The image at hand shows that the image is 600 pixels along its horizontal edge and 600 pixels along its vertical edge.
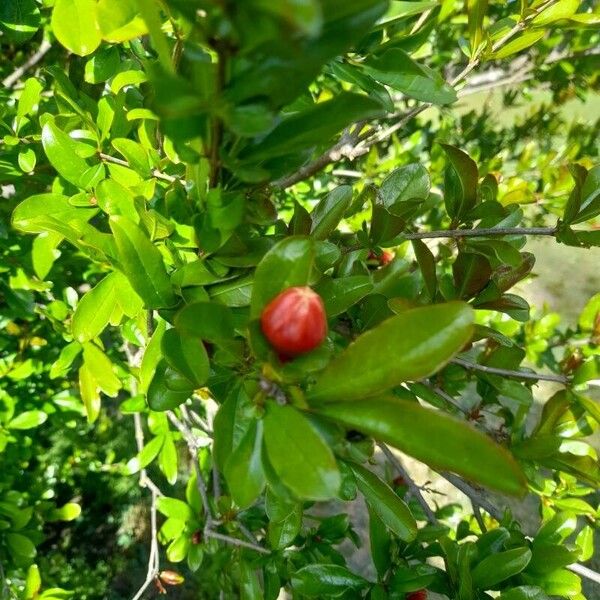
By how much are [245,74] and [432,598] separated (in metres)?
1.21

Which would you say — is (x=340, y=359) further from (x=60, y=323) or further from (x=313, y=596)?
(x=60, y=323)

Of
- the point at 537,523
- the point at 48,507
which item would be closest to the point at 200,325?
the point at 48,507

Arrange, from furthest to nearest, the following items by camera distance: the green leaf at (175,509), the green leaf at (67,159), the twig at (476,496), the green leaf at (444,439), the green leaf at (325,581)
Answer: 1. the green leaf at (175,509)
2. the twig at (476,496)
3. the green leaf at (325,581)
4. the green leaf at (67,159)
5. the green leaf at (444,439)

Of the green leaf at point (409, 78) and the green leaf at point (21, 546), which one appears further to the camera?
the green leaf at point (21, 546)

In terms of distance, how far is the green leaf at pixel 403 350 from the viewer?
411 millimetres

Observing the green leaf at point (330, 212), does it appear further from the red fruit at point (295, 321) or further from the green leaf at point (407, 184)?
the red fruit at point (295, 321)

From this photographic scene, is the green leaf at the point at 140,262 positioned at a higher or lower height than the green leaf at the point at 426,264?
higher

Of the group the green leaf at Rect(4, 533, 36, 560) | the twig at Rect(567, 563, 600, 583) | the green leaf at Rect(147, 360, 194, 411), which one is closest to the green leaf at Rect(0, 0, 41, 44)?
A: the green leaf at Rect(147, 360, 194, 411)

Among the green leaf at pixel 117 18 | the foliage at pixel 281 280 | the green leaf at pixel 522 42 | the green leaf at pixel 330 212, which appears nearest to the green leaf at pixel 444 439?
the foliage at pixel 281 280

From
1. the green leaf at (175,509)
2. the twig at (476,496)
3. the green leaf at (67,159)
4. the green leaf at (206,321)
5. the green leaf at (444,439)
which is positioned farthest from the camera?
the green leaf at (175,509)

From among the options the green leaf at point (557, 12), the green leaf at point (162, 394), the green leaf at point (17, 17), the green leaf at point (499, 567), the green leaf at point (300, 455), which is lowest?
the green leaf at point (499, 567)

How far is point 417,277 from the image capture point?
79cm

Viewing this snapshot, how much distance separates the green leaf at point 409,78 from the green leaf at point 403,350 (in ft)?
1.14

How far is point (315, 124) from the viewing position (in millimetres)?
419
